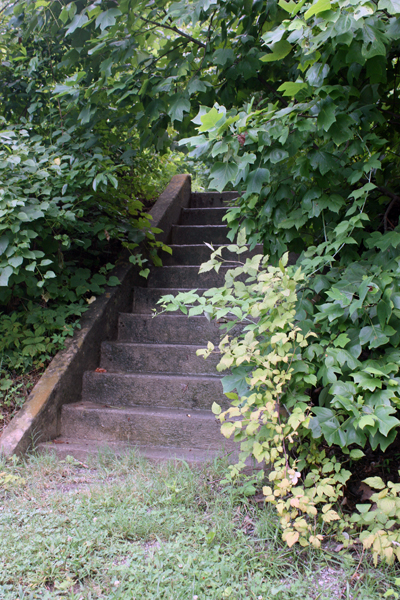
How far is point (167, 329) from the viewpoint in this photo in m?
3.37

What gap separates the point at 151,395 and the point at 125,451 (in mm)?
483

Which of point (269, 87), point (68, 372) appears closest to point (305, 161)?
→ point (269, 87)

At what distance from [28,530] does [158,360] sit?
59.0 inches

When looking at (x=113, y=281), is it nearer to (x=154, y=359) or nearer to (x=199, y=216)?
(x=154, y=359)

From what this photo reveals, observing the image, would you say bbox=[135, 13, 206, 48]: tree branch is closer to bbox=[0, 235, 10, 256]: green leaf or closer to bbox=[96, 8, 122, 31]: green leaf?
bbox=[96, 8, 122, 31]: green leaf

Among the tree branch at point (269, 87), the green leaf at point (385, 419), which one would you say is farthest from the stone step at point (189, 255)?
the green leaf at point (385, 419)

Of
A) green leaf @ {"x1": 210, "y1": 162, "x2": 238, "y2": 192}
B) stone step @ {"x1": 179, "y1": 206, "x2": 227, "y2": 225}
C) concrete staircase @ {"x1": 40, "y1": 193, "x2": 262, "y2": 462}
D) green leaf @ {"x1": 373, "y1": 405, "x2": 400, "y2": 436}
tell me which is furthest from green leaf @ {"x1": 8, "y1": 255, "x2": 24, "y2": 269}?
stone step @ {"x1": 179, "y1": 206, "x2": 227, "y2": 225}

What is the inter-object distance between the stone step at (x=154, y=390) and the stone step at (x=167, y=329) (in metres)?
0.40

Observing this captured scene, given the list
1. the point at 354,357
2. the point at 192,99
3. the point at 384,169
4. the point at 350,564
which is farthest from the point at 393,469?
the point at 192,99

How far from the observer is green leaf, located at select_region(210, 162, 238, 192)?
159cm

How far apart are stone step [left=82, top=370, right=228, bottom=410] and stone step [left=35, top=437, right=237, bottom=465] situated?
0.34 metres

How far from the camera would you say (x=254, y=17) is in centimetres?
236

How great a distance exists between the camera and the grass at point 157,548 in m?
1.52

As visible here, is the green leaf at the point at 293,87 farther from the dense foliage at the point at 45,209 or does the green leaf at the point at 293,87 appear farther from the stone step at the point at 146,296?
the stone step at the point at 146,296
